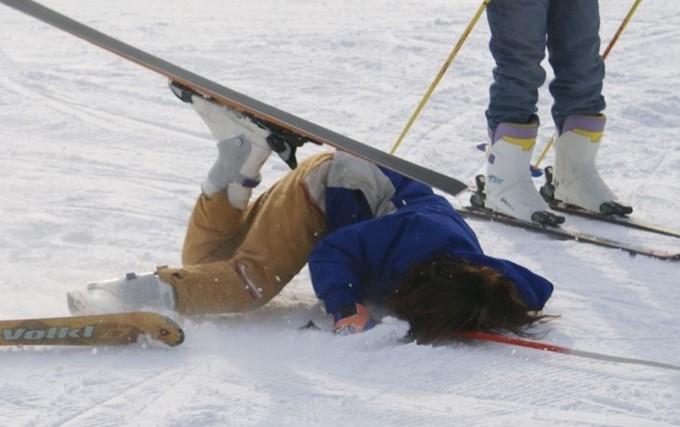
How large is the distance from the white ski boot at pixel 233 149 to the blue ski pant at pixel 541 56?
4.44ft

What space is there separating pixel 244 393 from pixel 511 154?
2.11 meters

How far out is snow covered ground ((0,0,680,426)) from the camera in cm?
298

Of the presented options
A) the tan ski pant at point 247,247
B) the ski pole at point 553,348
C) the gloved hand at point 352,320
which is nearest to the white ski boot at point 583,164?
the tan ski pant at point 247,247

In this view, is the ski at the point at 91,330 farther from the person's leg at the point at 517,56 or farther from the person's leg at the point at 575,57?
the person's leg at the point at 575,57

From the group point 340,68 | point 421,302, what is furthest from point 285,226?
point 340,68

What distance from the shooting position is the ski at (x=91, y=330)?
328cm

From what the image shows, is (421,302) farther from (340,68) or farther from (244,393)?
(340,68)

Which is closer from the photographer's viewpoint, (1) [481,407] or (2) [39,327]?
(1) [481,407]

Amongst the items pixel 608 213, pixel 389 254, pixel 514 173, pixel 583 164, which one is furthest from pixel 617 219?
pixel 389 254

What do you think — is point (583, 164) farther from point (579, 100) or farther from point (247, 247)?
point (247, 247)

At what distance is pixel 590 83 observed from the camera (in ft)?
16.0

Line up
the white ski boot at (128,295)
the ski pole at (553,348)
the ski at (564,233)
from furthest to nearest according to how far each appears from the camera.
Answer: the ski at (564,233) → the white ski boot at (128,295) → the ski pole at (553,348)

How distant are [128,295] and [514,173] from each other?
6.01 ft

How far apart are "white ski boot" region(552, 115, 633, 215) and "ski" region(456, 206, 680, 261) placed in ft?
1.03
